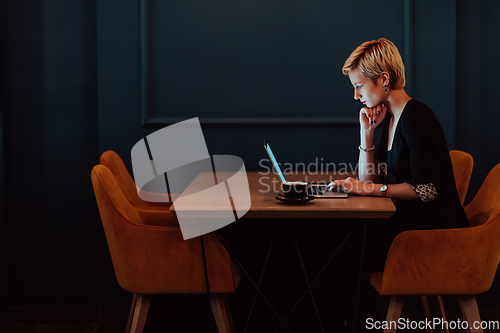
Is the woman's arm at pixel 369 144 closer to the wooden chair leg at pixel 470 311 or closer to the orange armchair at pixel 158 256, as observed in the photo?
the wooden chair leg at pixel 470 311

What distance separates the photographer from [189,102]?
251cm

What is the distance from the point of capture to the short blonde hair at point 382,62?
1.71 m

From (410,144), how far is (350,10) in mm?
1252

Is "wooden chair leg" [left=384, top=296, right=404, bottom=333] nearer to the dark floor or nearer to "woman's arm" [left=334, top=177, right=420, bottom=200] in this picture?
"woman's arm" [left=334, top=177, right=420, bottom=200]

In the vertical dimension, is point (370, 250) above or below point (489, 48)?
below

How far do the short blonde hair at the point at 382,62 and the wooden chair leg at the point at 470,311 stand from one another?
2.95 ft

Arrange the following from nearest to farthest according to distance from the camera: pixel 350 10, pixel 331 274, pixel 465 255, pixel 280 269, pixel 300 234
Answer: pixel 465 255 < pixel 331 274 < pixel 300 234 < pixel 280 269 < pixel 350 10

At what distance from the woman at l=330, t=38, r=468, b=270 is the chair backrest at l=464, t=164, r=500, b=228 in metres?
0.13

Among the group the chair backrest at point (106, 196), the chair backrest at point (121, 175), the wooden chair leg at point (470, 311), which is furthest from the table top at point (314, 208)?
the chair backrest at point (121, 175)

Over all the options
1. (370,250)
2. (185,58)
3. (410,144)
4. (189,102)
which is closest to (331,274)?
(370,250)

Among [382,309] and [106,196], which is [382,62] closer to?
[382,309]

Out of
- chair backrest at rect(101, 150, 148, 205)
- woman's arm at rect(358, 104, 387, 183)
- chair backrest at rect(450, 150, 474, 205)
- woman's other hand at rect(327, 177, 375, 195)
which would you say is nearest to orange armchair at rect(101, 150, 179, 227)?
chair backrest at rect(101, 150, 148, 205)

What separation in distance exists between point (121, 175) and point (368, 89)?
132 centimetres

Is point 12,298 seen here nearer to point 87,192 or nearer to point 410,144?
point 87,192
